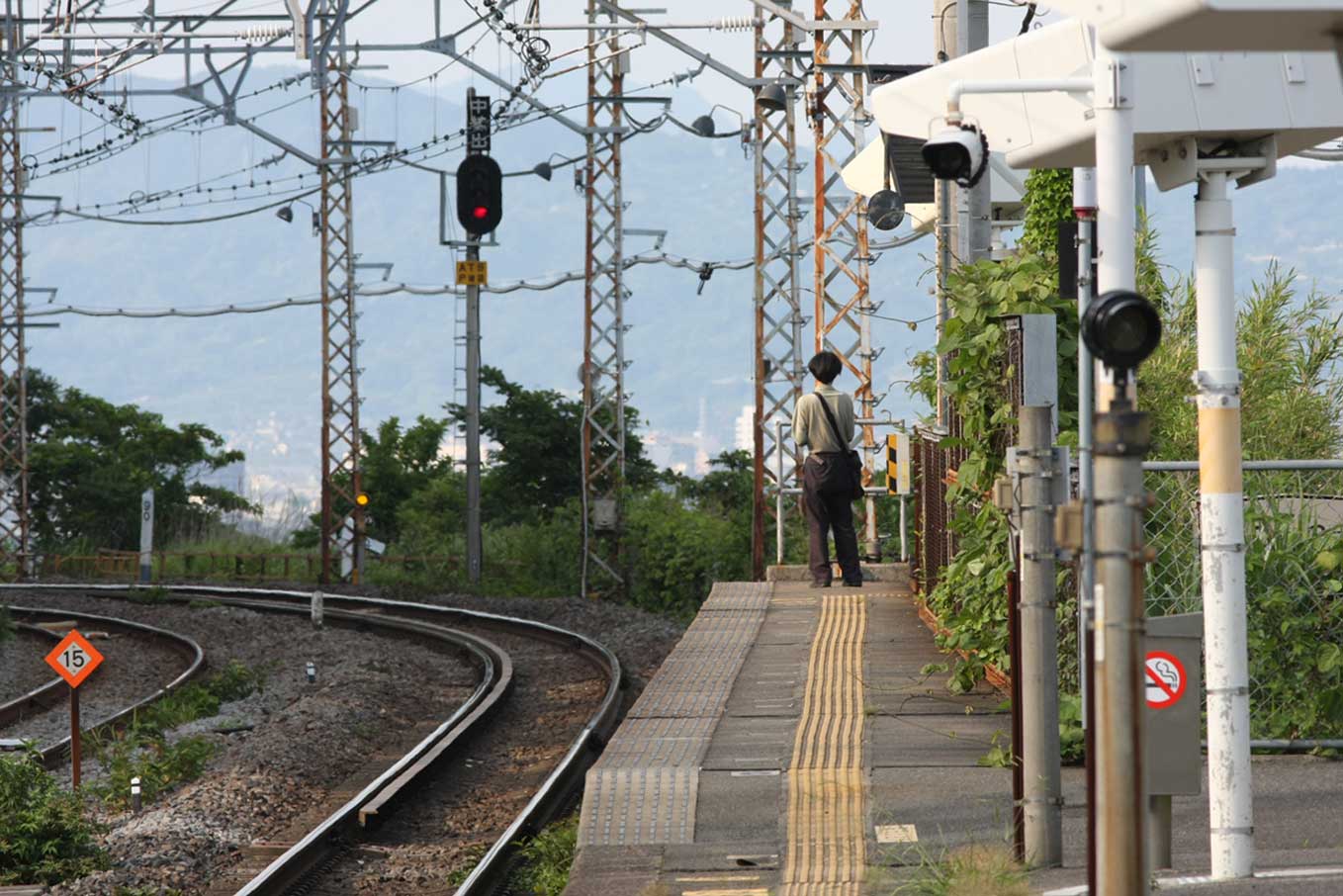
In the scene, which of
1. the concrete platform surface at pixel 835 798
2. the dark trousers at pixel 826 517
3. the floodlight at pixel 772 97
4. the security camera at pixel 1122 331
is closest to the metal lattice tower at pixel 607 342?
the floodlight at pixel 772 97

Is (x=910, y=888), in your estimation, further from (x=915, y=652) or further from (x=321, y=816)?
(x=321, y=816)

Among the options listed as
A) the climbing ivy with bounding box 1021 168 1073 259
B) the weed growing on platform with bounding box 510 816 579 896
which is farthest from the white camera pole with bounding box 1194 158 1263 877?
the climbing ivy with bounding box 1021 168 1073 259

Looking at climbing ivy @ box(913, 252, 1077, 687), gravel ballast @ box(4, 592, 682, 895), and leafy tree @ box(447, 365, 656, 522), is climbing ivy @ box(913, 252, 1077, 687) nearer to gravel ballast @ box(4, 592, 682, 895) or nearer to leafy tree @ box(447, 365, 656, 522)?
gravel ballast @ box(4, 592, 682, 895)

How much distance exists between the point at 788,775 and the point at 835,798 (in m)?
0.43

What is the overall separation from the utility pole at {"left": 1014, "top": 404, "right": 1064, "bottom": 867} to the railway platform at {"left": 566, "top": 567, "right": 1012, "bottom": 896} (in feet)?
1.84

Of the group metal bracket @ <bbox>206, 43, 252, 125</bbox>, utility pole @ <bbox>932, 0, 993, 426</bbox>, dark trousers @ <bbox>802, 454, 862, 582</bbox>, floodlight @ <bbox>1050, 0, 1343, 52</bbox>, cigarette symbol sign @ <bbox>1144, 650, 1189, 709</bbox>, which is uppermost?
metal bracket @ <bbox>206, 43, 252, 125</bbox>

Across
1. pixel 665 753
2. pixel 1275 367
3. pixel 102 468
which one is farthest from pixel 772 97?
pixel 102 468

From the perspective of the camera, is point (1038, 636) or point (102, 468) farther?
point (102, 468)

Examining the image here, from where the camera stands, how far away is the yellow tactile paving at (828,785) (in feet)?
21.3

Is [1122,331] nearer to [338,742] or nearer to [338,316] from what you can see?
[338,742]

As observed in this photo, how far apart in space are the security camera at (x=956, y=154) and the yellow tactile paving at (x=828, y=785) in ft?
8.12

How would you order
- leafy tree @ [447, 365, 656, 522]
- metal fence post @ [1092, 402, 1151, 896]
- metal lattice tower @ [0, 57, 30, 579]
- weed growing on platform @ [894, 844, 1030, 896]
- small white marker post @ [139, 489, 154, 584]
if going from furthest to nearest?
leafy tree @ [447, 365, 656, 522] → metal lattice tower @ [0, 57, 30, 579] → small white marker post @ [139, 489, 154, 584] → weed growing on platform @ [894, 844, 1030, 896] → metal fence post @ [1092, 402, 1151, 896]

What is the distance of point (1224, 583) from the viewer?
19.1ft

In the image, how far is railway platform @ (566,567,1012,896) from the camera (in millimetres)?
6711
